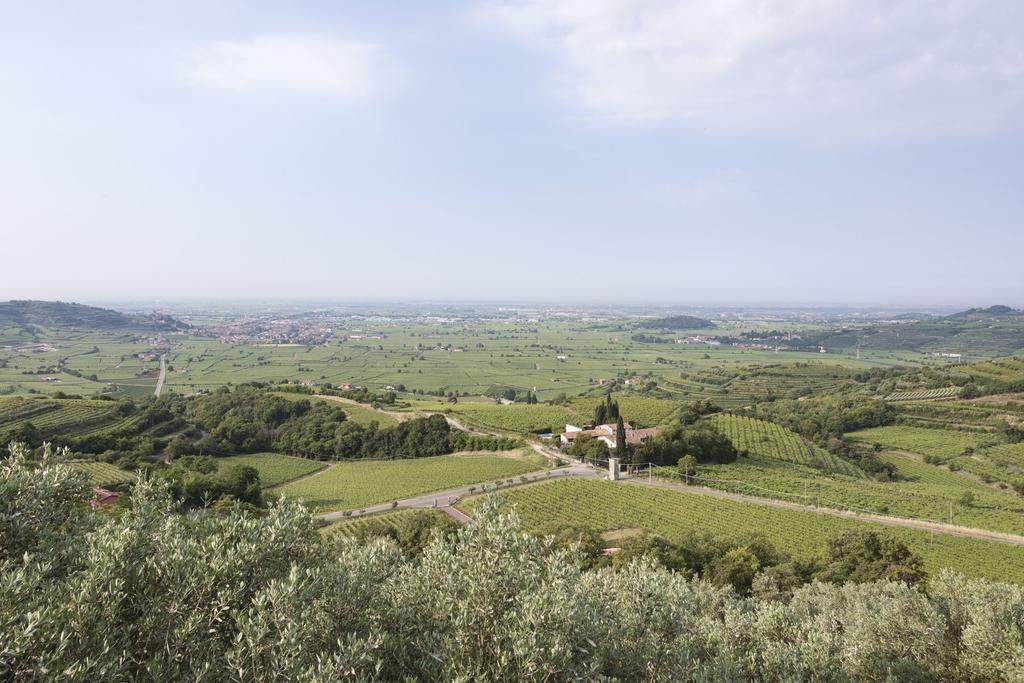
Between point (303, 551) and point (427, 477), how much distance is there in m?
47.7

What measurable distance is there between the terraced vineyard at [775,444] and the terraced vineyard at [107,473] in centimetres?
6649

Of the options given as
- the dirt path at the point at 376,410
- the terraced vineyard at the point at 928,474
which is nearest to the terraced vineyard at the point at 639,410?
the dirt path at the point at 376,410

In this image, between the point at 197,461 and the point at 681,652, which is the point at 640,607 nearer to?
the point at 681,652

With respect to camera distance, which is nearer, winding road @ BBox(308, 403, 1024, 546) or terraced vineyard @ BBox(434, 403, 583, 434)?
winding road @ BBox(308, 403, 1024, 546)

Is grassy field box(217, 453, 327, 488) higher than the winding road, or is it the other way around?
the winding road

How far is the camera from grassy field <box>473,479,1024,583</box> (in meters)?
33.2

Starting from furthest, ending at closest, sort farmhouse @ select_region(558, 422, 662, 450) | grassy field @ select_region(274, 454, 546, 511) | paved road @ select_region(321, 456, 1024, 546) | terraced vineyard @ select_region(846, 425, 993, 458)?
terraced vineyard @ select_region(846, 425, 993, 458), farmhouse @ select_region(558, 422, 662, 450), grassy field @ select_region(274, 454, 546, 511), paved road @ select_region(321, 456, 1024, 546)

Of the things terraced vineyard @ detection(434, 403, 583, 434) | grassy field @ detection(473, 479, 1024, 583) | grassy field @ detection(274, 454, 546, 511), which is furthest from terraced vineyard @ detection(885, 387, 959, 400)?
grassy field @ detection(274, 454, 546, 511)

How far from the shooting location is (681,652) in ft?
34.1

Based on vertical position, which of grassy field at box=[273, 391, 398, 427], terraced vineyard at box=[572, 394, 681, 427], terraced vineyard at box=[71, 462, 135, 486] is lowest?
grassy field at box=[273, 391, 398, 427]

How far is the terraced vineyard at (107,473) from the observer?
4462 cm

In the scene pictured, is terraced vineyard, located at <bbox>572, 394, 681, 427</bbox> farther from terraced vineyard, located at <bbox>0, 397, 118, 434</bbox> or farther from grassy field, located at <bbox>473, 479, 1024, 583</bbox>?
terraced vineyard, located at <bbox>0, 397, 118, 434</bbox>

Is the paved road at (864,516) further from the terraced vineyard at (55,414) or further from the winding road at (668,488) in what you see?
the terraced vineyard at (55,414)

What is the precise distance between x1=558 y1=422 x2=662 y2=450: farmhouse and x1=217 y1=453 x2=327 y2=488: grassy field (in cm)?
3285
